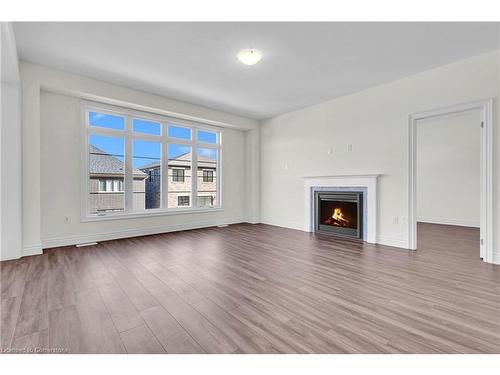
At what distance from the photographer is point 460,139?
5.90 m

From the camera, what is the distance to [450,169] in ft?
20.0

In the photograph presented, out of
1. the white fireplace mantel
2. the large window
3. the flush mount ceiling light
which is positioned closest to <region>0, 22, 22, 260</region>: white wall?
the large window

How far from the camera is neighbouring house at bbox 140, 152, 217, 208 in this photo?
5191 millimetres

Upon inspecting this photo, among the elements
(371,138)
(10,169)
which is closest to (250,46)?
(371,138)

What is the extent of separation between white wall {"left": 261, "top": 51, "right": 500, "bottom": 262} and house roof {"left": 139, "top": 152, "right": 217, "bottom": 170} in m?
1.56

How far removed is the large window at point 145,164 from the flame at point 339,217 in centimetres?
296

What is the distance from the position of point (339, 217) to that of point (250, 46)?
145 inches

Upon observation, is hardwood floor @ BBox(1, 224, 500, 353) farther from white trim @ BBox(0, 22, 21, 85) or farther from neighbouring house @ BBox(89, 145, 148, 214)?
white trim @ BBox(0, 22, 21, 85)

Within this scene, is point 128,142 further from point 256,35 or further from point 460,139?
point 460,139

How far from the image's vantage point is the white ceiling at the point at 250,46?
266cm

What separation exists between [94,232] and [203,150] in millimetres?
2976

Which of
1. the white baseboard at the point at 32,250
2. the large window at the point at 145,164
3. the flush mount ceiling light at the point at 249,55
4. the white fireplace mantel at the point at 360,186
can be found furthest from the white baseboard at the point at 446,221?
the white baseboard at the point at 32,250

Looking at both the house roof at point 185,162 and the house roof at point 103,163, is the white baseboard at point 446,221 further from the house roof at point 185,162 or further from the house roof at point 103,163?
the house roof at point 103,163

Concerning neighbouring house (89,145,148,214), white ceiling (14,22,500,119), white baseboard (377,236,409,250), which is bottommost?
white baseboard (377,236,409,250)
